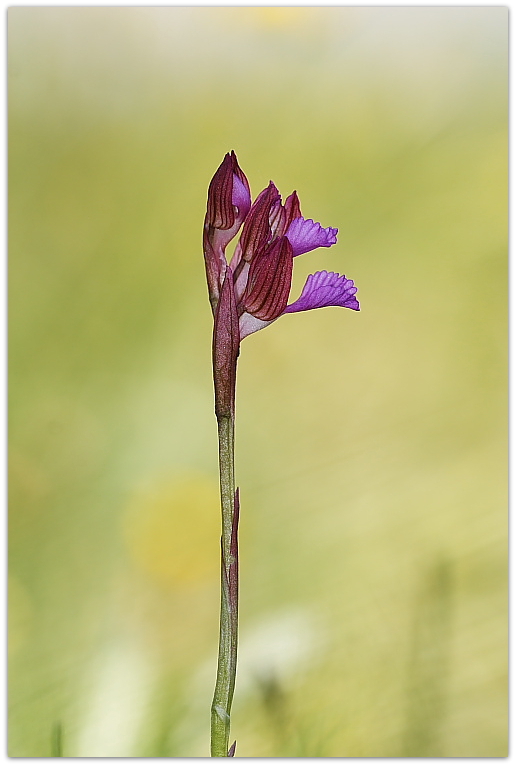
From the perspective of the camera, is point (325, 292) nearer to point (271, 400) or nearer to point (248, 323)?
point (248, 323)

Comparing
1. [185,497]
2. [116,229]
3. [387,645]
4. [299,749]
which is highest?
[116,229]

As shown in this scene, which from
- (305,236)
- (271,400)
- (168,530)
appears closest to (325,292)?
(305,236)

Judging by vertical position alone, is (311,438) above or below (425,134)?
below

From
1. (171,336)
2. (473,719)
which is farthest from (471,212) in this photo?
(473,719)

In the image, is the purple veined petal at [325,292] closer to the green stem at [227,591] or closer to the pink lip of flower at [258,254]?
the pink lip of flower at [258,254]

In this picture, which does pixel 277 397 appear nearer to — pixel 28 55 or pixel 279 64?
pixel 279 64

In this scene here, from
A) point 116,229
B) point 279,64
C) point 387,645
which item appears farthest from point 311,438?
point 279,64

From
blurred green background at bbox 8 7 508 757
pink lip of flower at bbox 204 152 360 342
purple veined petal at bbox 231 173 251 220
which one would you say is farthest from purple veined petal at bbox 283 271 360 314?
blurred green background at bbox 8 7 508 757
